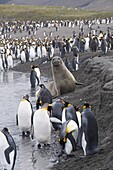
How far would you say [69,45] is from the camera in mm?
27672

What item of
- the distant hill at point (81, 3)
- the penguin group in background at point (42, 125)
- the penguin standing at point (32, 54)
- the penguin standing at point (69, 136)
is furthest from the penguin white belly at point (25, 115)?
the distant hill at point (81, 3)

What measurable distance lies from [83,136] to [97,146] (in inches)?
12.7

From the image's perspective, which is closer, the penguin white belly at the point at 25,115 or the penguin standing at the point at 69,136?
the penguin standing at the point at 69,136

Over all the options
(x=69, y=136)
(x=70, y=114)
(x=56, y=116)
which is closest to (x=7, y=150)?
(x=69, y=136)

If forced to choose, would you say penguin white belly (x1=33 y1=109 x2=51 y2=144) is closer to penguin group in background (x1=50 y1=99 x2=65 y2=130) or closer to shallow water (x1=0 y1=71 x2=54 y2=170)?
shallow water (x1=0 y1=71 x2=54 y2=170)

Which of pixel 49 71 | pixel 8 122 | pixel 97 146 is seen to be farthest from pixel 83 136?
pixel 49 71

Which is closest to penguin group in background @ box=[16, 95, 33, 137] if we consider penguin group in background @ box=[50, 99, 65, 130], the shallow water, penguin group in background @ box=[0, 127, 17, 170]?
the shallow water

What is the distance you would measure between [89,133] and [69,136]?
1.86 ft

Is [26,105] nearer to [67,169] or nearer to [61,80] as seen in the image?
[67,169]

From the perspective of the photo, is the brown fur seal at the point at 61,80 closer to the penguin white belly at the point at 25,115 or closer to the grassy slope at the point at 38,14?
the penguin white belly at the point at 25,115

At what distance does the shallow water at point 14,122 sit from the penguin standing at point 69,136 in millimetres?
398

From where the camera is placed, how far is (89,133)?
776cm

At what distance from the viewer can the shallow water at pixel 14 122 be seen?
847cm

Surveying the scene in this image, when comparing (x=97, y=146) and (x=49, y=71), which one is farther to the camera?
(x=49, y=71)
